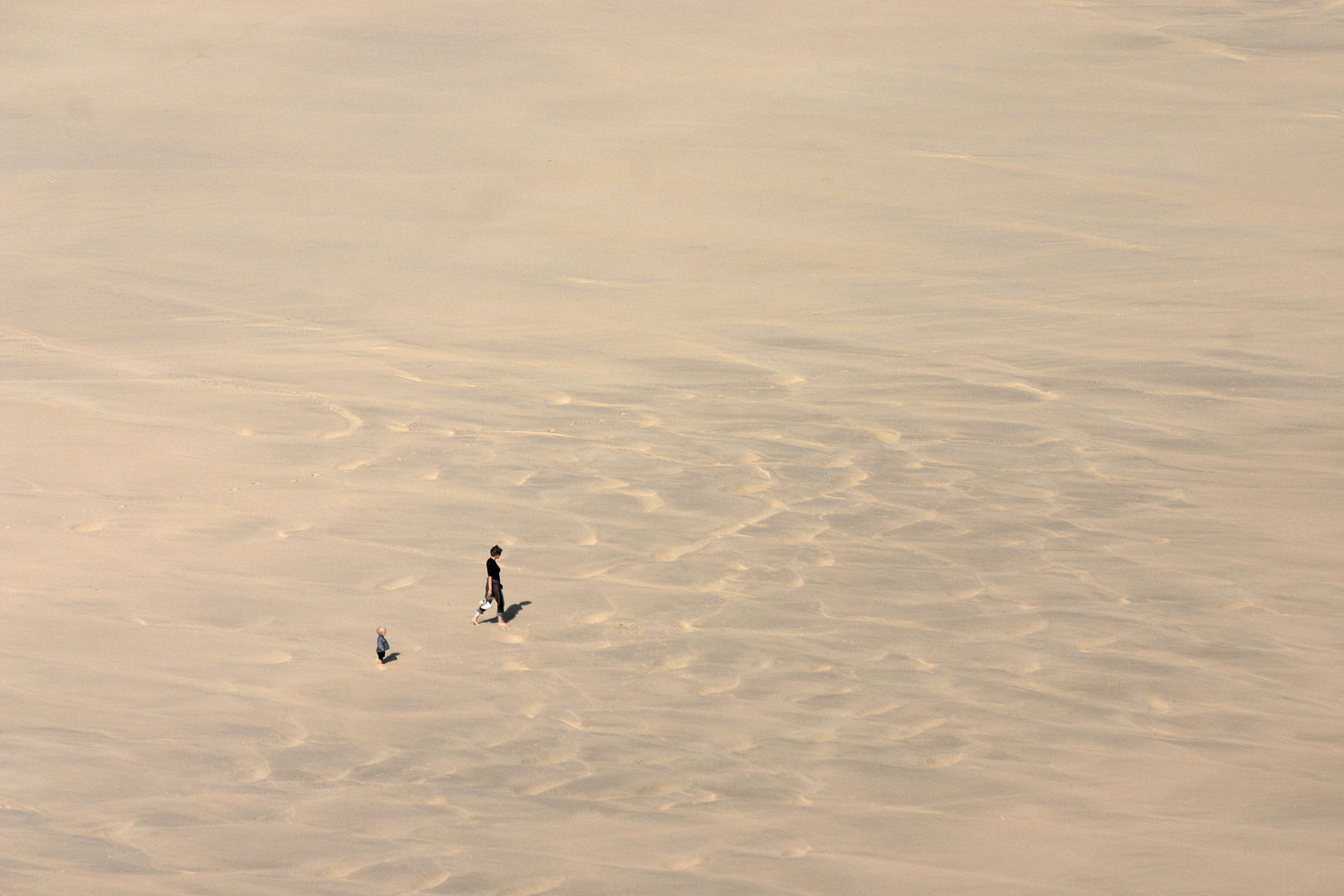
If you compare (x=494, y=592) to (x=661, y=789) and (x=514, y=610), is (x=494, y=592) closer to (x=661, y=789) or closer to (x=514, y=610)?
(x=514, y=610)

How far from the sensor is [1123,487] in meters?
10.9

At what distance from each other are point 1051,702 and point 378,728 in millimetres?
4058

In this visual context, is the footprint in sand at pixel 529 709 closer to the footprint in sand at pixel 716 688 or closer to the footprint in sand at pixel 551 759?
the footprint in sand at pixel 551 759

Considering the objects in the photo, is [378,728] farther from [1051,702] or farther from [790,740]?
[1051,702]

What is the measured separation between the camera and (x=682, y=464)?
36.9ft

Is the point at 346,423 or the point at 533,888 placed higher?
the point at 346,423

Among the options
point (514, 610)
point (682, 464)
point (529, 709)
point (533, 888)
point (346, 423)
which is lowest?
point (533, 888)

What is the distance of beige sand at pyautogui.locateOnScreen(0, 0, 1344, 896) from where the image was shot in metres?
7.62

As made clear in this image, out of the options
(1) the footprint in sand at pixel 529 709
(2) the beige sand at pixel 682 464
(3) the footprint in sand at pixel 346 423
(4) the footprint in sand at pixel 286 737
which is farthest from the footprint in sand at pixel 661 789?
(3) the footprint in sand at pixel 346 423

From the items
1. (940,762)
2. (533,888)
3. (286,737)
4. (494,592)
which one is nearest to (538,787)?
(533,888)

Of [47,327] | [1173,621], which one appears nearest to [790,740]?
[1173,621]

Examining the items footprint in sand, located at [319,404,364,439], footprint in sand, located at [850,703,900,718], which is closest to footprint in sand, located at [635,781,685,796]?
footprint in sand, located at [850,703,900,718]

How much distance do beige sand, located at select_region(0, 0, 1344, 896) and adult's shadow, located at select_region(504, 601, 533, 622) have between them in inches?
6.9

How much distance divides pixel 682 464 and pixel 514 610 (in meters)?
2.33
